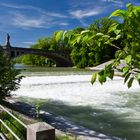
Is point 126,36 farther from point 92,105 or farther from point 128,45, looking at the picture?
point 92,105

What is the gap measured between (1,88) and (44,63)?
326 feet

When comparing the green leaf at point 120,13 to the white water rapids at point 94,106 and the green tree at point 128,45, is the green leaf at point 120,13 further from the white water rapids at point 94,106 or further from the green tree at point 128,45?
the white water rapids at point 94,106

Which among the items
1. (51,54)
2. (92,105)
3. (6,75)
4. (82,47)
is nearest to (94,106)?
(92,105)

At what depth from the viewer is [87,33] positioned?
199cm

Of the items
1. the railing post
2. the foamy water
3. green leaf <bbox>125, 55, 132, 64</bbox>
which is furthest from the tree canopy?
the foamy water

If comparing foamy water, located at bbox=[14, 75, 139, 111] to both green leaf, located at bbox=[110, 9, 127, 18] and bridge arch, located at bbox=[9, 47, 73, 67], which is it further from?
bridge arch, located at bbox=[9, 47, 73, 67]

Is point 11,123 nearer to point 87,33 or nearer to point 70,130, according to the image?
point 70,130

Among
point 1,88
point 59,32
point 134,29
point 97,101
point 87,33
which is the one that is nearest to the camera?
point 134,29

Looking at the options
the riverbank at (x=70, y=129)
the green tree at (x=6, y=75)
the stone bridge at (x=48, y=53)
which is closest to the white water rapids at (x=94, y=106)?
the riverbank at (x=70, y=129)

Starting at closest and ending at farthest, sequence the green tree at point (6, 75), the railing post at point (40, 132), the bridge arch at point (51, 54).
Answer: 1. the railing post at point (40, 132)
2. the green tree at point (6, 75)
3. the bridge arch at point (51, 54)

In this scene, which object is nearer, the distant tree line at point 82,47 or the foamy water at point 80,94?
the distant tree line at point 82,47

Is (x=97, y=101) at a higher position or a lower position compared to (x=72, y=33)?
lower

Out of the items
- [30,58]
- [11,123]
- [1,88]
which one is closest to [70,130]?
[11,123]

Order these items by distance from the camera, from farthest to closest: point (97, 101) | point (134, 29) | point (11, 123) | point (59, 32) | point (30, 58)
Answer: point (30, 58), point (97, 101), point (11, 123), point (59, 32), point (134, 29)
